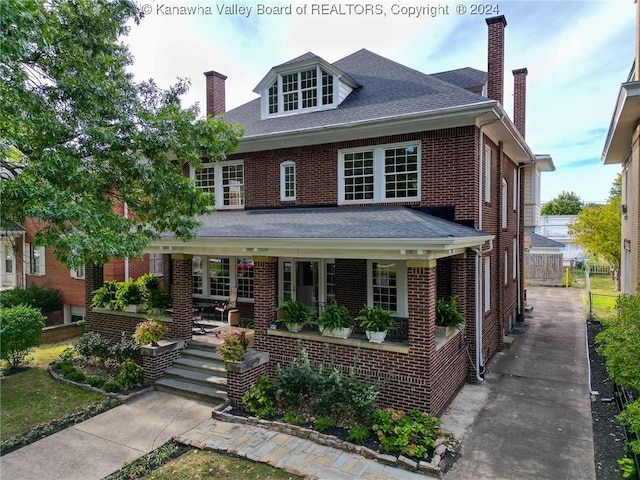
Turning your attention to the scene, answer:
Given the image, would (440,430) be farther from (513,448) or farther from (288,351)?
(288,351)

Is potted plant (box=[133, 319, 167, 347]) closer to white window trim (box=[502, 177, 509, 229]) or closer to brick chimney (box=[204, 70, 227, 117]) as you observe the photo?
brick chimney (box=[204, 70, 227, 117])

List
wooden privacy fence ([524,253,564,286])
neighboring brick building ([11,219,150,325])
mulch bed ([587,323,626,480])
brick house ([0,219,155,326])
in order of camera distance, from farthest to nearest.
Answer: wooden privacy fence ([524,253,564,286]), neighboring brick building ([11,219,150,325]), brick house ([0,219,155,326]), mulch bed ([587,323,626,480])

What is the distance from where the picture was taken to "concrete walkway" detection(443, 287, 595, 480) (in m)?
6.18

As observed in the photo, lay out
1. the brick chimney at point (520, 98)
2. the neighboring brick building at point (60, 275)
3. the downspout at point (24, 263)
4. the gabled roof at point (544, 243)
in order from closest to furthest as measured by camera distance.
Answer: the brick chimney at point (520, 98), the neighboring brick building at point (60, 275), the downspout at point (24, 263), the gabled roof at point (544, 243)

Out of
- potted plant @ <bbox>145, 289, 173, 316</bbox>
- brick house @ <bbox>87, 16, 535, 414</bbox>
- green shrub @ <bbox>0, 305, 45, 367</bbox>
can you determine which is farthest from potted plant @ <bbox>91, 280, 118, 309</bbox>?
green shrub @ <bbox>0, 305, 45, 367</bbox>

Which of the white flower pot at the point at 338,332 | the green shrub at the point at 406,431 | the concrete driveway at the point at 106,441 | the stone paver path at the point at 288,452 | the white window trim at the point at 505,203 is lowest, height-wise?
the concrete driveway at the point at 106,441

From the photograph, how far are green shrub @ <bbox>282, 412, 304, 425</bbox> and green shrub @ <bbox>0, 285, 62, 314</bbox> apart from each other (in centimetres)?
1489

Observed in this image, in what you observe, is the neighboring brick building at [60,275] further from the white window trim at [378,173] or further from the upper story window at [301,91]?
the white window trim at [378,173]

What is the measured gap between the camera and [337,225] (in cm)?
897

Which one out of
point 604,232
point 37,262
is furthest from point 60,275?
point 604,232

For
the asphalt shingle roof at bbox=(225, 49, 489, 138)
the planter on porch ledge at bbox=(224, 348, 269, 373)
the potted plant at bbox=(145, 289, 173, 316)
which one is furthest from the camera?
the potted plant at bbox=(145, 289, 173, 316)

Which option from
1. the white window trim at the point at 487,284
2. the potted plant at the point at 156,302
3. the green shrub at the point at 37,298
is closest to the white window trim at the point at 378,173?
the white window trim at the point at 487,284

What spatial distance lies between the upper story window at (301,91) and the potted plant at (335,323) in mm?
7067

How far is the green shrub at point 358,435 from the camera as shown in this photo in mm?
6719
